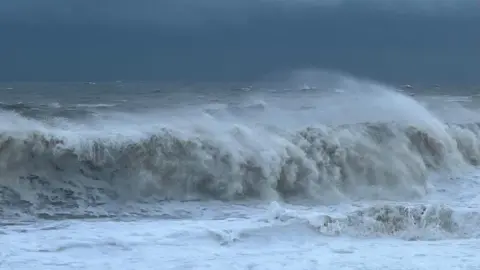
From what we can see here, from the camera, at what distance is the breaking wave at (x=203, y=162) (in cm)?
1196

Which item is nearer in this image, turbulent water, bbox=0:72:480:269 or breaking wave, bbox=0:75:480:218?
turbulent water, bbox=0:72:480:269

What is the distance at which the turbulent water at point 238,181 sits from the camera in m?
9.38

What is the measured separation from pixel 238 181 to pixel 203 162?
0.83 m

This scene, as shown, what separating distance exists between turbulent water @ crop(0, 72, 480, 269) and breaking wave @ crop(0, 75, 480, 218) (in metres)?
0.03

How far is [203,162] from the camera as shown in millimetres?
12938

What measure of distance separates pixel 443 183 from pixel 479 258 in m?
5.41

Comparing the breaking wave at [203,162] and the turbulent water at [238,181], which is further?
the breaking wave at [203,162]

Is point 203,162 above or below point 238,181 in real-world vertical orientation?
above

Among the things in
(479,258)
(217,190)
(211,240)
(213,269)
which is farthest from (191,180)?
(479,258)

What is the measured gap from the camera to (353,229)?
966 centimetres

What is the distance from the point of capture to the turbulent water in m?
9.38

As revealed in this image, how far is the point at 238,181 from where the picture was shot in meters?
12.5

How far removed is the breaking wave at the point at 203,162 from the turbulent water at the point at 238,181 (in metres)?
0.03

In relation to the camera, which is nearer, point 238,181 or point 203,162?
point 238,181
